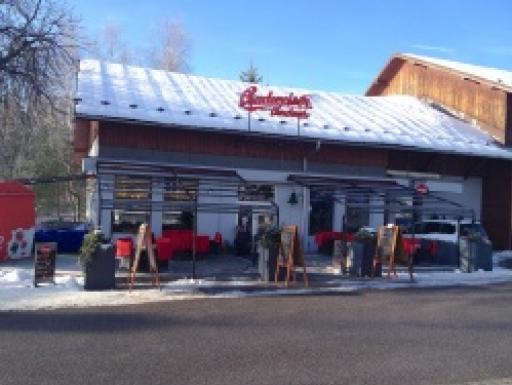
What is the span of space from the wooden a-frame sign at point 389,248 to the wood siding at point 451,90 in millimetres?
13240

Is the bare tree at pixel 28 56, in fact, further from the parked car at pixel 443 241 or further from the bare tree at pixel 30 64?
the parked car at pixel 443 241

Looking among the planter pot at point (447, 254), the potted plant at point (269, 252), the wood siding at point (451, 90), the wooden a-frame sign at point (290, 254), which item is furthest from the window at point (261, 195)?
the wood siding at point (451, 90)

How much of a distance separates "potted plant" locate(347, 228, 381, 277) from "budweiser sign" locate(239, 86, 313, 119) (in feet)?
22.4

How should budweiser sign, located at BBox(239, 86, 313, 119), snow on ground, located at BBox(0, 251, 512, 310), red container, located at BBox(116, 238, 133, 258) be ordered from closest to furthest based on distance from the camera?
1. snow on ground, located at BBox(0, 251, 512, 310)
2. red container, located at BBox(116, 238, 133, 258)
3. budweiser sign, located at BBox(239, 86, 313, 119)

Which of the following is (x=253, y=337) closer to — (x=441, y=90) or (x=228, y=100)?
(x=228, y=100)

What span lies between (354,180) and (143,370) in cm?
1693

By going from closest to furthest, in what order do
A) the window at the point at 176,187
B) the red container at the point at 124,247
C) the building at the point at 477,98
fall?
the red container at the point at 124,247 < the window at the point at 176,187 < the building at the point at 477,98

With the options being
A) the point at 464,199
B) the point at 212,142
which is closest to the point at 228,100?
the point at 212,142

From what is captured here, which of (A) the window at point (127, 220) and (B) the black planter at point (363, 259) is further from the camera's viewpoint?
(A) the window at point (127, 220)

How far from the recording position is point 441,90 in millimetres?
32812

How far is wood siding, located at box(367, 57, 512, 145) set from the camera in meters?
29.1

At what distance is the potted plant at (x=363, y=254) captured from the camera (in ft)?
57.1

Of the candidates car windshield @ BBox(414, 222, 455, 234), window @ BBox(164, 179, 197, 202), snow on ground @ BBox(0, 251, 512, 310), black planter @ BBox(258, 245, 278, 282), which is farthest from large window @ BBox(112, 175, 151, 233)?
car windshield @ BBox(414, 222, 455, 234)

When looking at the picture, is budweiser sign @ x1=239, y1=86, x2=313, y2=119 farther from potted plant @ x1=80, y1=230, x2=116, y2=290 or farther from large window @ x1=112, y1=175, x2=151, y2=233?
potted plant @ x1=80, y1=230, x2=116, y2=290
